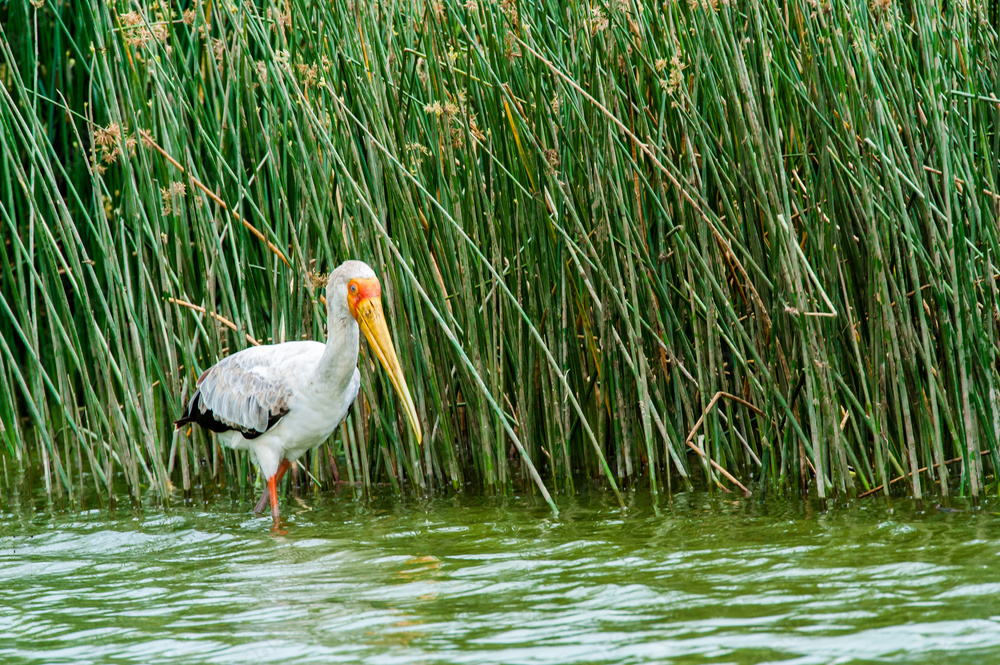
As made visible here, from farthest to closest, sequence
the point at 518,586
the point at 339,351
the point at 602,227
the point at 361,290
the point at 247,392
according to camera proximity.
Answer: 1. the point at 247,392
2. the point at 339,351
3. the point at 602,227
4. the point at 361,290
5. the point at 518,586

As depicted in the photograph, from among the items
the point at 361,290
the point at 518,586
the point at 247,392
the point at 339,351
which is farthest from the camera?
the point at 247,392

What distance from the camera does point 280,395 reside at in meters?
4.94

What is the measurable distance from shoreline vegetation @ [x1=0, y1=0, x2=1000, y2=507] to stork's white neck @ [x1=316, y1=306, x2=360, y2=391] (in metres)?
0.23

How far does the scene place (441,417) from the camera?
15.6ft

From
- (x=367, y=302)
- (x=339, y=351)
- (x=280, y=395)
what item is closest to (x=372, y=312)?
(x=367, y=302)

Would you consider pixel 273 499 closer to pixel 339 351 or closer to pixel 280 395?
pixel 280 395

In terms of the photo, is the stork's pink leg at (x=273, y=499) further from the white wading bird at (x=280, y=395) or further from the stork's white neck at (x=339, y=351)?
the stork's white neck at (x=339, y=351)

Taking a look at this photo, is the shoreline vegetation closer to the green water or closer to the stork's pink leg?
the green water

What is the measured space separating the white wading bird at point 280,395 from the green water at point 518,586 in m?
→ 0.38

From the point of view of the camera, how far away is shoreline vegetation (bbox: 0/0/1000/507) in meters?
3.99

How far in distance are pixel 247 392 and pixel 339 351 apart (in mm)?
485

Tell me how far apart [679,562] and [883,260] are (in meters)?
1.33

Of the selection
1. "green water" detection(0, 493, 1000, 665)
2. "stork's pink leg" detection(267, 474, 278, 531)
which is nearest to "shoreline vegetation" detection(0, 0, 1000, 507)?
"green water" detection(0, 493, 1000, 665)

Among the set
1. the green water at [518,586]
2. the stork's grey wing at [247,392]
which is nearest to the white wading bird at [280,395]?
the stork's grey wing at [247,392]
